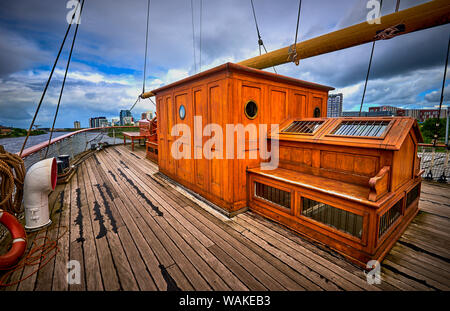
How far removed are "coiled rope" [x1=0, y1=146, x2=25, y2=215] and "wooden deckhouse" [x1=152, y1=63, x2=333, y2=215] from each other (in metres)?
2.95

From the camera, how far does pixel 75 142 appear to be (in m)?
8.29

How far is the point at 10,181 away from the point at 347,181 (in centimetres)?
488

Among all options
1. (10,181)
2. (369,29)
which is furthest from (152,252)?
(369,29)

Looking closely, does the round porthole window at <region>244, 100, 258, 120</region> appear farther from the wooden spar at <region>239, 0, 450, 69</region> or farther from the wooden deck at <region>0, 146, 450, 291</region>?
the wooden deck at <region>0, 146, 450, 291</region>

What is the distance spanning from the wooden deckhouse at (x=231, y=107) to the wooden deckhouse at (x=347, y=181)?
425mm

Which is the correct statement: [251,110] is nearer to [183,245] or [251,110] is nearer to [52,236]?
[183,245]

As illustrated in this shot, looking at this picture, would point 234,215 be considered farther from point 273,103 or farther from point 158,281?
point 273,103

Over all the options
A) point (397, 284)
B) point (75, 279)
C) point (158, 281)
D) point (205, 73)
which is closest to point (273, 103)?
point (205, 73)

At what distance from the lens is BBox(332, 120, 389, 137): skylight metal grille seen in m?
2.79

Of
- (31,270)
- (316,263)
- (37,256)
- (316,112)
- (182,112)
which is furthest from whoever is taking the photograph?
(316,112)
